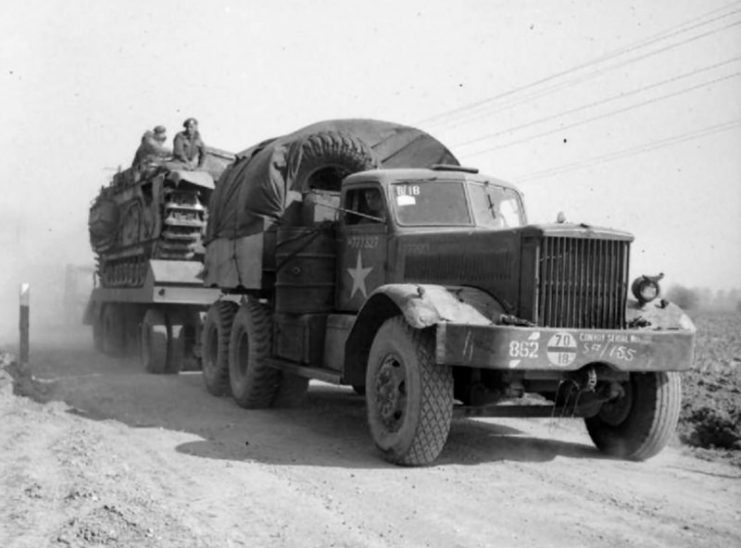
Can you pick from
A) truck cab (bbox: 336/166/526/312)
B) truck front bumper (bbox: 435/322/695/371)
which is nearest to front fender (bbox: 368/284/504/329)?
truck front bumper (bbox: 435/322/695/371)

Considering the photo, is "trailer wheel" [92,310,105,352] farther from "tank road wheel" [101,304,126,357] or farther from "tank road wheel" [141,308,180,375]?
"tank road wheel" [141,308,180,375]

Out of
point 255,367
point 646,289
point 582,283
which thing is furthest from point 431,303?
point 255,367

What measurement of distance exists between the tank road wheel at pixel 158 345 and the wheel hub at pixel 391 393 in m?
7.69

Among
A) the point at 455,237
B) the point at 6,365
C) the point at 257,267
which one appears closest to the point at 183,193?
the point at 6,365

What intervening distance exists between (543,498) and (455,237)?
8.15 ft

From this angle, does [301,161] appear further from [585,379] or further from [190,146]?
[190,146]

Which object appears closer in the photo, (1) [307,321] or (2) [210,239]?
(1) [307,321]

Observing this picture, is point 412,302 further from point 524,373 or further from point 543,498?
point 543,498

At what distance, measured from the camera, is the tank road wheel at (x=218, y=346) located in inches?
433

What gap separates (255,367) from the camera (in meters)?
9.79

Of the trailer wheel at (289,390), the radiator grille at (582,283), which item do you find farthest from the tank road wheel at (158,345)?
the radiator grille at (582,283)

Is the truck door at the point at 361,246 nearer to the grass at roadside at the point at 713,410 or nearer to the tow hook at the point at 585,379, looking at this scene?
the tow hook at the point at 585,379

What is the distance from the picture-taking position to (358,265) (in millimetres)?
8672

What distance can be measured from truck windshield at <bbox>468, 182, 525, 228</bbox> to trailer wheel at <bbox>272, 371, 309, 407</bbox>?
3.23 metres
